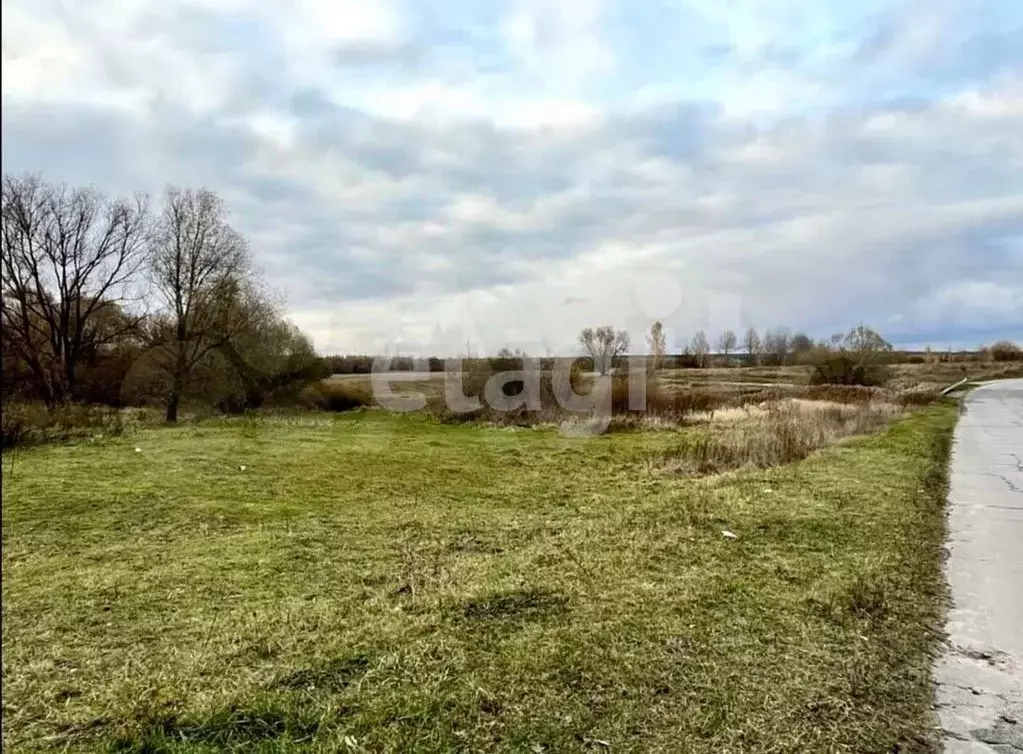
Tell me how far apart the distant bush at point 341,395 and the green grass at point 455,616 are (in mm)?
15741

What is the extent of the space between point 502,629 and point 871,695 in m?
1.70

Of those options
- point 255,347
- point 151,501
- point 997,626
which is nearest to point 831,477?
point 997,626

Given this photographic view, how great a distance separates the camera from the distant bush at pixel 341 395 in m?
23.3

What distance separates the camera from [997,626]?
3.58 m

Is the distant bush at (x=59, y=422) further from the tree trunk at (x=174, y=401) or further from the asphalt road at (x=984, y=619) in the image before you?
the tree trunk at (x=174, y=401)

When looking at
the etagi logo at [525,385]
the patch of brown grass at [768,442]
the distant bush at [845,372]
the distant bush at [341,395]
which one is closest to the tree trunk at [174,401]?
the patch of brown grass at [768,442]

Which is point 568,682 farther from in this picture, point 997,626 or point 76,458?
point 76,458

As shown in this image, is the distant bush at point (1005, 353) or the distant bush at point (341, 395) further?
the distant bush at point (1005, 353)

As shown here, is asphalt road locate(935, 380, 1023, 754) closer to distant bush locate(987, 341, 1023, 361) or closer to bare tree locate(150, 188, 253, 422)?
bare tree locate(150, 188, 253, 422)

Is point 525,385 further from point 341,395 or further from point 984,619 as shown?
point 984,619

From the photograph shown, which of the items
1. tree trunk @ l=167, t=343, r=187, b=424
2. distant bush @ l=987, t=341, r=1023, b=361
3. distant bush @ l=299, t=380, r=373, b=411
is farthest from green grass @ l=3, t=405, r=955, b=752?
distant bush @ l=987, t=341, r=1023, b=361

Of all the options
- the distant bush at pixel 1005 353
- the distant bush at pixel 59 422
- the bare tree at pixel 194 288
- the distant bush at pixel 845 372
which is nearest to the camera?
the distant bush at pixel 59 422

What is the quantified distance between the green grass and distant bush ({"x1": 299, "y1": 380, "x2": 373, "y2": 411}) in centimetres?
1574

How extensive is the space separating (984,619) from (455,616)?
292 centimetres
